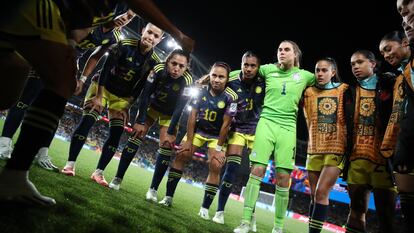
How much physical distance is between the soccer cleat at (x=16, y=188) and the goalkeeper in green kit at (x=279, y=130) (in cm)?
273

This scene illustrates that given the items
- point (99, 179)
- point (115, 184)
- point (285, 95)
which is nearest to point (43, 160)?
point (99, 179)

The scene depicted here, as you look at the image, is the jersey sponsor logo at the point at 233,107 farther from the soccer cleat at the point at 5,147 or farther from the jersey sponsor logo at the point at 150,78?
the soccer cleat at the point at 5,147

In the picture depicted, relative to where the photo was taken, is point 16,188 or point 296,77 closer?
point 16,188

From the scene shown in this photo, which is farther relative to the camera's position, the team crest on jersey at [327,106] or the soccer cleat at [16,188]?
the team crest on jersey at [327,106]

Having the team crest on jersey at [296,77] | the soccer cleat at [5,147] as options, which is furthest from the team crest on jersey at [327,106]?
the soccer cleat at [5,147]

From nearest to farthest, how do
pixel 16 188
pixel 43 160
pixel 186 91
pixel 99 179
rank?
1. pixel 16 188
2. pixel 43 160
3. pixel 99 179
4. pixel 186 91

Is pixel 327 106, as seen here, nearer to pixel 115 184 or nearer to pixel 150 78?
pixel 150 78

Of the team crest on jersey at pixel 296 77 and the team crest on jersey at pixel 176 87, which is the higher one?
the team crest on jersey at pixel 296 77

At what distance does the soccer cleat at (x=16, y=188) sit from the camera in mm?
1912

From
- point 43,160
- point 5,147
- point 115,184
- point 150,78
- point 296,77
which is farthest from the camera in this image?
point 150,78

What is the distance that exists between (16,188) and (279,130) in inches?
142

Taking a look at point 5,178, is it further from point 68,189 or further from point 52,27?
point 68,189


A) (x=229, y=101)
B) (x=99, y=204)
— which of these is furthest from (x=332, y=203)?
(x=99, y=204)

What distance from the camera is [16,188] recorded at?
6.39ft
